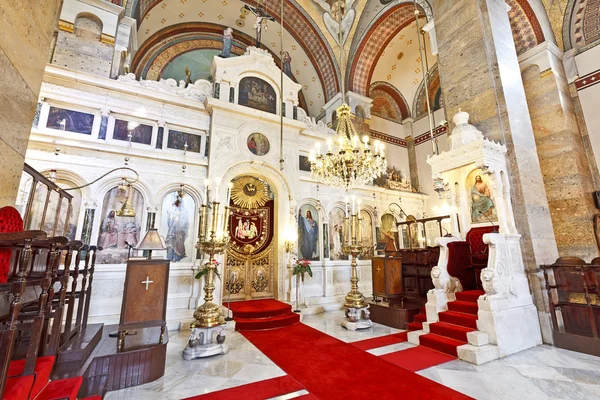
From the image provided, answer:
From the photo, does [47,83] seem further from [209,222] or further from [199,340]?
[199,340]

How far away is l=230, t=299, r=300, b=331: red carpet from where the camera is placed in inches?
209

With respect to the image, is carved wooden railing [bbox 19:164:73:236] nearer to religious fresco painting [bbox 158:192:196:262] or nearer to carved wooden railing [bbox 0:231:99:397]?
carved wooden railing [bbox 0:231:99:397]

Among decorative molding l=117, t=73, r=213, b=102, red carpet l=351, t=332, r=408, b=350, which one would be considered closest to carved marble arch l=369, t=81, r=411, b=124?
decorative molding l=117, t=73, r=213, b=102

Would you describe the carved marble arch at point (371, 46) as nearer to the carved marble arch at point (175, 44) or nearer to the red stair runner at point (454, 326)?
the carved marble arch at point (175, 44)

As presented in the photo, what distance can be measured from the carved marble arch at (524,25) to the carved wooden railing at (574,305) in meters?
6.23

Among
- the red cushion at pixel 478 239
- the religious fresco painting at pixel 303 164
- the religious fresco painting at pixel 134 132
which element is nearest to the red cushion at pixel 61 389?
the religious fresco painting at pixel 134 132

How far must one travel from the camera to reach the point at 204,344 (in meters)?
3.84

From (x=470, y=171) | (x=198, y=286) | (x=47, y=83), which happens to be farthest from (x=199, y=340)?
(x=47, y=83)

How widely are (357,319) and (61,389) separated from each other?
4436 millimetres

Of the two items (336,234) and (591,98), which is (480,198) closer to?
(336,234)

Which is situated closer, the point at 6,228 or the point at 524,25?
the point at 6,228

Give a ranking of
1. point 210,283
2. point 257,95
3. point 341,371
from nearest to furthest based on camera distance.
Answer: point 341,371, point 210,283, point 257,95

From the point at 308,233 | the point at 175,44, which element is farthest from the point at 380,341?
the point at 175,44

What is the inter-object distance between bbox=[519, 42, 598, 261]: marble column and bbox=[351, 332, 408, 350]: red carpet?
4900 millimetres
